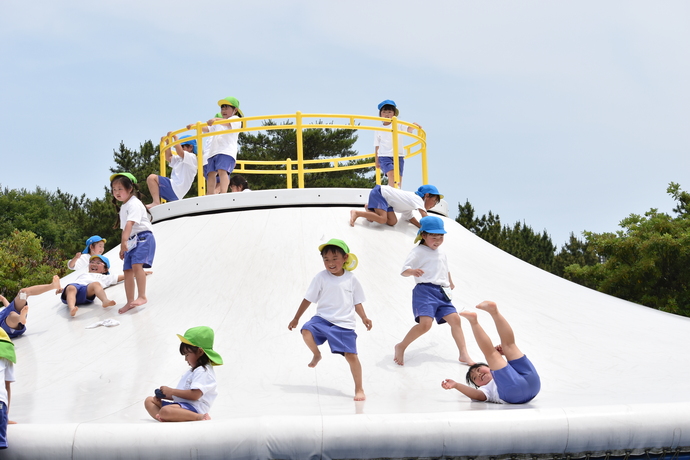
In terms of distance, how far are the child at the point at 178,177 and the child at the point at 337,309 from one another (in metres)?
5.01

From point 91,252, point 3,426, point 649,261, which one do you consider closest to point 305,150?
point 649,261

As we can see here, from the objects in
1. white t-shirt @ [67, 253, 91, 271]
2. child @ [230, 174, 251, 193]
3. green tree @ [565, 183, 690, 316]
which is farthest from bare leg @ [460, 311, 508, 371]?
green tree @ [565, 183, 690, 316]

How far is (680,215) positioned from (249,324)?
16.8m

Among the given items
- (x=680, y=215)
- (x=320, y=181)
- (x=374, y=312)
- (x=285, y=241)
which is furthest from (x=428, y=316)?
(x=320, y=181)

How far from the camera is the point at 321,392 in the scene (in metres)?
5.50

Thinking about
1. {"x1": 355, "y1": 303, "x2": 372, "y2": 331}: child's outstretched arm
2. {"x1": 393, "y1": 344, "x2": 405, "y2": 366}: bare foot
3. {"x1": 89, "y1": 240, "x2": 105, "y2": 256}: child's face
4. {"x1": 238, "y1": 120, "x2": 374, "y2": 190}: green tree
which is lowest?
{"x1": 393, "y1": 344, "x2": 405, "y2": 366}: bare foot

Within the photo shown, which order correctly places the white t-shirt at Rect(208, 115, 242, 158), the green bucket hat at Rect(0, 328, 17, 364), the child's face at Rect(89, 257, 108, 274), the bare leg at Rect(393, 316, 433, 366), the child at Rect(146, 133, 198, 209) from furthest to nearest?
the child at Rect(146, 133, 198, 209) < the white t-shirt at Rect(208, 115, 242, 158) < the child's face at Rect(89, 257, 108, 274) < the bare leg at Rect(393, 316, 433, 366) < the green bucket hat at Rect(0, 328, 17, 364)

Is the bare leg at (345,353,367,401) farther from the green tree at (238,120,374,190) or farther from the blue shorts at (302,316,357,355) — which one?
the green tree at (238,120,374,190)

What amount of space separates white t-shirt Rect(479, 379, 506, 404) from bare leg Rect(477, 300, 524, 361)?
29 cm

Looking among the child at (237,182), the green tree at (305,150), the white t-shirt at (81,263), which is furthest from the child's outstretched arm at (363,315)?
the green tree at (305,150)

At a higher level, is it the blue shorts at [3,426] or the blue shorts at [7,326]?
the blue shorts at [7,326]

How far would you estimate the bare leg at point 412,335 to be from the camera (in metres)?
5.92

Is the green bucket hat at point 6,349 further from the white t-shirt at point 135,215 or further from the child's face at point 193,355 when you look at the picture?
the white t-shirt at point 135,215

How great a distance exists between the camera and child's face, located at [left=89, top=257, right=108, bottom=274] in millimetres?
8172
